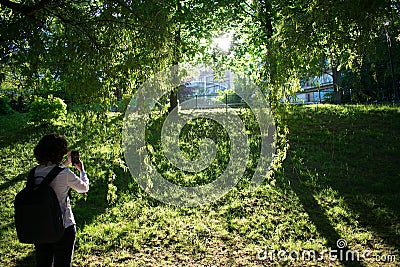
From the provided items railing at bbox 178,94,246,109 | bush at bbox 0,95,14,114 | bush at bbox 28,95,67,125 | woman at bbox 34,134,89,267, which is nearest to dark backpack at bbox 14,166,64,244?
woman at bbox 34,134,89,267

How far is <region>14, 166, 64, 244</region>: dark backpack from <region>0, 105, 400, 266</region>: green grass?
92 cm

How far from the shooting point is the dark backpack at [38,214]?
2.35 metres

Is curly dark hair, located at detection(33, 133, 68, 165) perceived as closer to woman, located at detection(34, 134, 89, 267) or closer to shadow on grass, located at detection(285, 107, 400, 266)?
woman, located at detection(34, 134, 89, 267)

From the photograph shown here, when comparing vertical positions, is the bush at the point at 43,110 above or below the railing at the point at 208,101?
below

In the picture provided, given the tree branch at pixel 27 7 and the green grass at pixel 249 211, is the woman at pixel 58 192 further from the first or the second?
the tree branch at pixel 27 7

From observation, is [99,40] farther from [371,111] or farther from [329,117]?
[371,111]

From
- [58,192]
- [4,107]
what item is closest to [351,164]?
[58,192]

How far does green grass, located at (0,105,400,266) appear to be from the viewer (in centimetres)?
485

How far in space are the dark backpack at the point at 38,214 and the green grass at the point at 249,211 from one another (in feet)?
3.03

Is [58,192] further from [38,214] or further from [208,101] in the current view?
[208,101]

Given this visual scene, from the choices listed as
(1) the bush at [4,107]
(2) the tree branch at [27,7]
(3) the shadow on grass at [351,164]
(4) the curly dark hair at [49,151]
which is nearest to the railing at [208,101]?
(3) the shadow on grass at [351,164]

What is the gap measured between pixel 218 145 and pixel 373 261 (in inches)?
213

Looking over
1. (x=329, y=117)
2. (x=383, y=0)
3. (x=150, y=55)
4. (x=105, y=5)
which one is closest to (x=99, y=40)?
(x=105, y=5)

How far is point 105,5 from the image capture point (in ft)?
12.3
